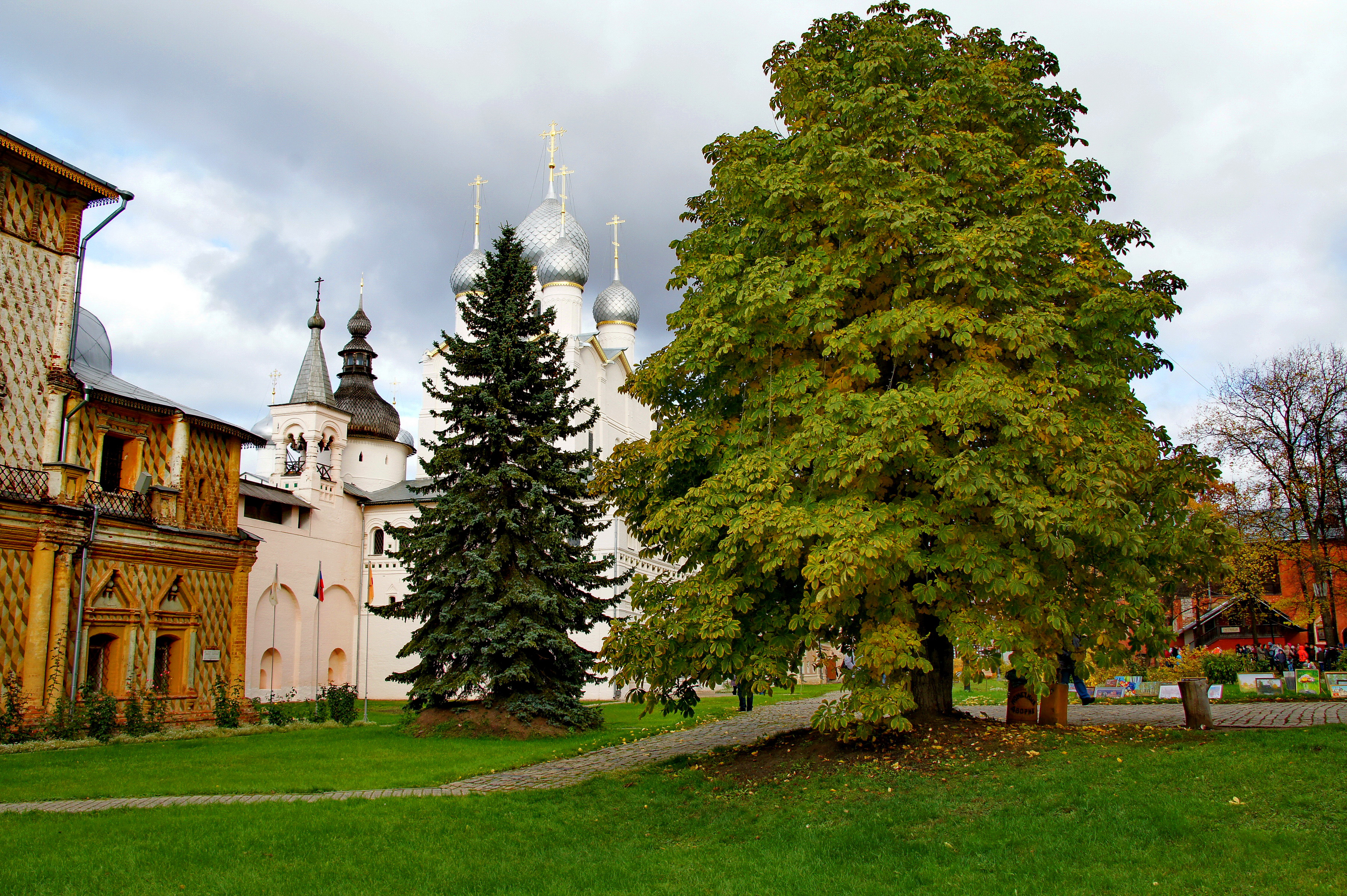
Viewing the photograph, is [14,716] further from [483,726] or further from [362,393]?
[362,393]

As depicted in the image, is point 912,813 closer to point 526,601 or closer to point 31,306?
point 526,601

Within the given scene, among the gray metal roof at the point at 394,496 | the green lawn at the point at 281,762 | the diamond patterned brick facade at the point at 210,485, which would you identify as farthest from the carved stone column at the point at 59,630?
the gray metal roof at the point at 394,496

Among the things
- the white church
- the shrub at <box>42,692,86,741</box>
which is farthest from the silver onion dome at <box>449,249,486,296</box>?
the shrub at <box>42,692,86,741</box>

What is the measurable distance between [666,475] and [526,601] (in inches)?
266

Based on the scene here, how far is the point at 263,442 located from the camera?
25203mm

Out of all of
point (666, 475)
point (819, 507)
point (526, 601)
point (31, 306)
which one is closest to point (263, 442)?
point (31, 306)

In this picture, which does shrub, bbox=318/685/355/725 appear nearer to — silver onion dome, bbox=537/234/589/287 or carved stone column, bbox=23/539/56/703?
carved stone column, bbox=23/539/56/703

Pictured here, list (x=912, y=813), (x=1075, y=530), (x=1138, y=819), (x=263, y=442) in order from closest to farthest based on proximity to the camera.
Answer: (x=1138, y=819) < (x=912, y=813) < (x=1075, y=530) < (x=263, y=442)

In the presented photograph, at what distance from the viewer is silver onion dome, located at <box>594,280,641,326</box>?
41094 millimetres

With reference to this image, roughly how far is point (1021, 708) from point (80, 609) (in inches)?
698

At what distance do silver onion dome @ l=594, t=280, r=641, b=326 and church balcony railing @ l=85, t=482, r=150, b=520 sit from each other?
73.7 feet

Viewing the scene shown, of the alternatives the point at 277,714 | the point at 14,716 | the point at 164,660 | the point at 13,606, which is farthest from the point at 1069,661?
the point at 164,660

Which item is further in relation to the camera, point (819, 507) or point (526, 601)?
point (526, 601)

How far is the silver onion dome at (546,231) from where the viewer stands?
38.6m
